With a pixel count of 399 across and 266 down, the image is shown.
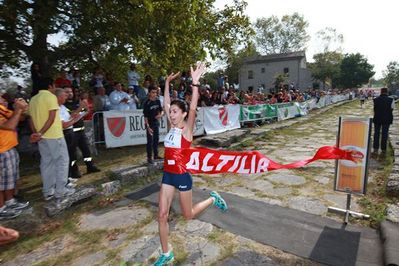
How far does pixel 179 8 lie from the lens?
9.11 metres

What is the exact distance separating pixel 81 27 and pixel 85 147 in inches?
197

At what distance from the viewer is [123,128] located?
9.23 meters

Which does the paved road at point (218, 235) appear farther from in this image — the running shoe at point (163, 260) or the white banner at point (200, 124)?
the white banner at point (200, 124)

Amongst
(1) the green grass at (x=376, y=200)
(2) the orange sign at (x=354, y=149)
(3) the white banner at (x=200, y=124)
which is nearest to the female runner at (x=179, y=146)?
(2) the orange sign at (x=354, y=149)

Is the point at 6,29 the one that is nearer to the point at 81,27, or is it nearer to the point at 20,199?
the point at 81,27

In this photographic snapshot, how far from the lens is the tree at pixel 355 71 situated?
184 ft

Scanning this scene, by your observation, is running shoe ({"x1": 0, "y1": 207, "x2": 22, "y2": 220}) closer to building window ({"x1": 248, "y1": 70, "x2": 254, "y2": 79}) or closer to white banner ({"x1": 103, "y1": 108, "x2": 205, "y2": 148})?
white banner ({"x1": 103, "y1": 108, "x2": 205, "y2": 148})

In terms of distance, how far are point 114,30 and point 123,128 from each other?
10.0 ft

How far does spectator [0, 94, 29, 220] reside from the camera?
4430 mm

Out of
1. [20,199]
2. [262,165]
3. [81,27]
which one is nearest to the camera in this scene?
[262,165]

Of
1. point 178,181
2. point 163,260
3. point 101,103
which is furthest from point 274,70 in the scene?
point 163,260

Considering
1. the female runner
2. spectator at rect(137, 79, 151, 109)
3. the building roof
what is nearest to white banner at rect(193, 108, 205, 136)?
spectator at rect(137, 79, 151, 109)

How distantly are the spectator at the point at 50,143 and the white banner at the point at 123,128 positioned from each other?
12.2ft

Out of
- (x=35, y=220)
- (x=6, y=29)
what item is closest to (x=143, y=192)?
(x=35, y=220)
